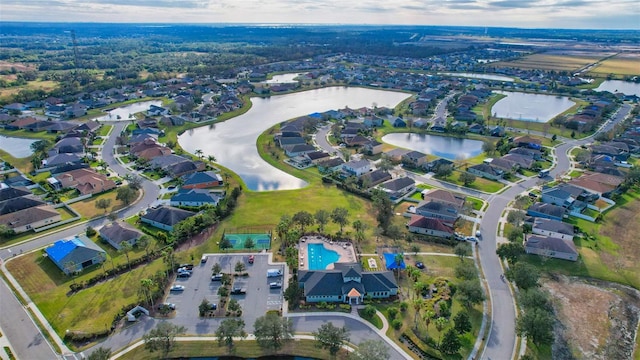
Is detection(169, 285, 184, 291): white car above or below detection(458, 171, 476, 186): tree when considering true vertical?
below

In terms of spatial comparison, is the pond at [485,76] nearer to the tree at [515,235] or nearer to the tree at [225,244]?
the tree at [515,235]

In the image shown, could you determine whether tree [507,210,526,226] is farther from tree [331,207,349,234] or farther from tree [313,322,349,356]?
tree [313,322,349,356]

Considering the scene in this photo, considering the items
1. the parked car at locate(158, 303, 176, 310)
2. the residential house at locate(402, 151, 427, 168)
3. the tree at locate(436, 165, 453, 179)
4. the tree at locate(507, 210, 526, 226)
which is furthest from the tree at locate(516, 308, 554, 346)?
the residential house at locate(402, 151, 427, 168)

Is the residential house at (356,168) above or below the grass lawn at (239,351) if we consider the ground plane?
above

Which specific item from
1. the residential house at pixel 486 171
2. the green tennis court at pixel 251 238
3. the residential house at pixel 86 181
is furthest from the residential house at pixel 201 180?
the residential house at pixel 486 171

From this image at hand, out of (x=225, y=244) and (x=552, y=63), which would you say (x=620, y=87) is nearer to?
(x=552, y=63)

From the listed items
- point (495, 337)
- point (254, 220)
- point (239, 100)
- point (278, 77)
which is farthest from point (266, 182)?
point (278, 77)

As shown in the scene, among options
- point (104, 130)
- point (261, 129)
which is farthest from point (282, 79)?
point (104, 130)
